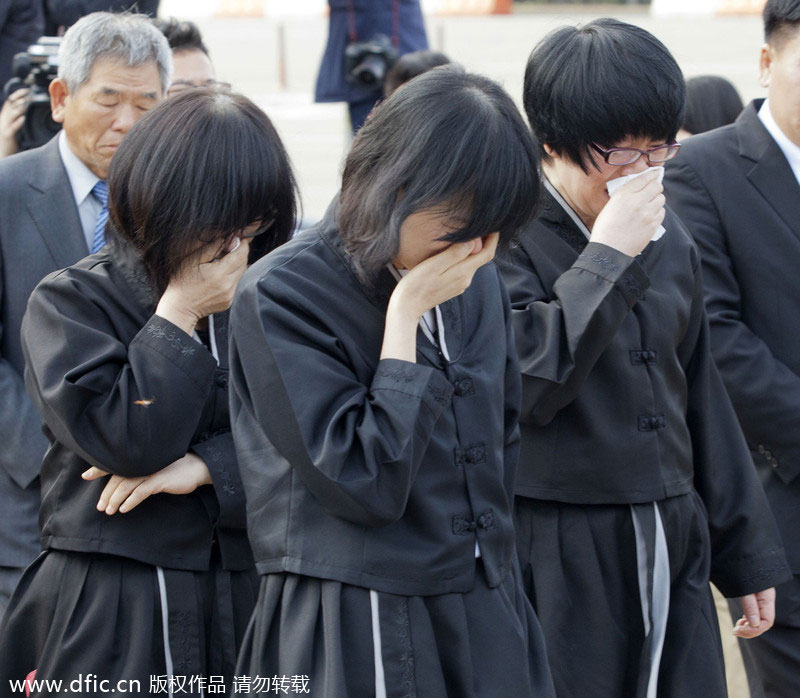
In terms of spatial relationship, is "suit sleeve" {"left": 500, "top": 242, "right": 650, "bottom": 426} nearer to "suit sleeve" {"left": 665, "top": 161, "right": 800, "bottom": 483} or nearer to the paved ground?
"suit sleeve" {"left": 665, "top": 161, "right": 800, "bottom": 483}

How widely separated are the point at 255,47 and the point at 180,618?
628 inches

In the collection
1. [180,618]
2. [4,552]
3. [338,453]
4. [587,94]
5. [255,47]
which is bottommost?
[255,47]

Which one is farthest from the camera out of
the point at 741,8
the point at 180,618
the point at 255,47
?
the point at 741,8

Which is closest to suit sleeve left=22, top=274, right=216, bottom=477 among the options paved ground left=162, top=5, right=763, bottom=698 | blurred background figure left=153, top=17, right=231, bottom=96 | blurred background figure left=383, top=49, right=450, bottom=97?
blurred background figure left=153, top=17, right=231, bottom=96

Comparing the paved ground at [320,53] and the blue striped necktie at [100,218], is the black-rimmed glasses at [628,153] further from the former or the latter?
the paved ground at [320,53]

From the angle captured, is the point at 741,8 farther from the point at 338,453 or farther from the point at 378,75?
the point at 338,453

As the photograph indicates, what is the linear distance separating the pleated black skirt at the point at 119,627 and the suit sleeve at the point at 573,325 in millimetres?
723

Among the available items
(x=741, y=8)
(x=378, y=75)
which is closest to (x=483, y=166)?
(x=378, y=75)

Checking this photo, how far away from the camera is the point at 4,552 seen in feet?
10.0

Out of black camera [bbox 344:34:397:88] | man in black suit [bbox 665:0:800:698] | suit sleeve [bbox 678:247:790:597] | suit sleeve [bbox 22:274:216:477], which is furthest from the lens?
black camera [bbox 344:34:397:88]

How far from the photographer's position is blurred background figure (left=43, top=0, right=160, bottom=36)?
475 centimetres

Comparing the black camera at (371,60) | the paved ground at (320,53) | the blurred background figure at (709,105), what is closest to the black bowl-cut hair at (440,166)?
the blurred background figure at (709,105)

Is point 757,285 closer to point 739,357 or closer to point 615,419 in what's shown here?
point 739,357

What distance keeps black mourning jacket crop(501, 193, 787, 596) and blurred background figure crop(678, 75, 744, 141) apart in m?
2.14
